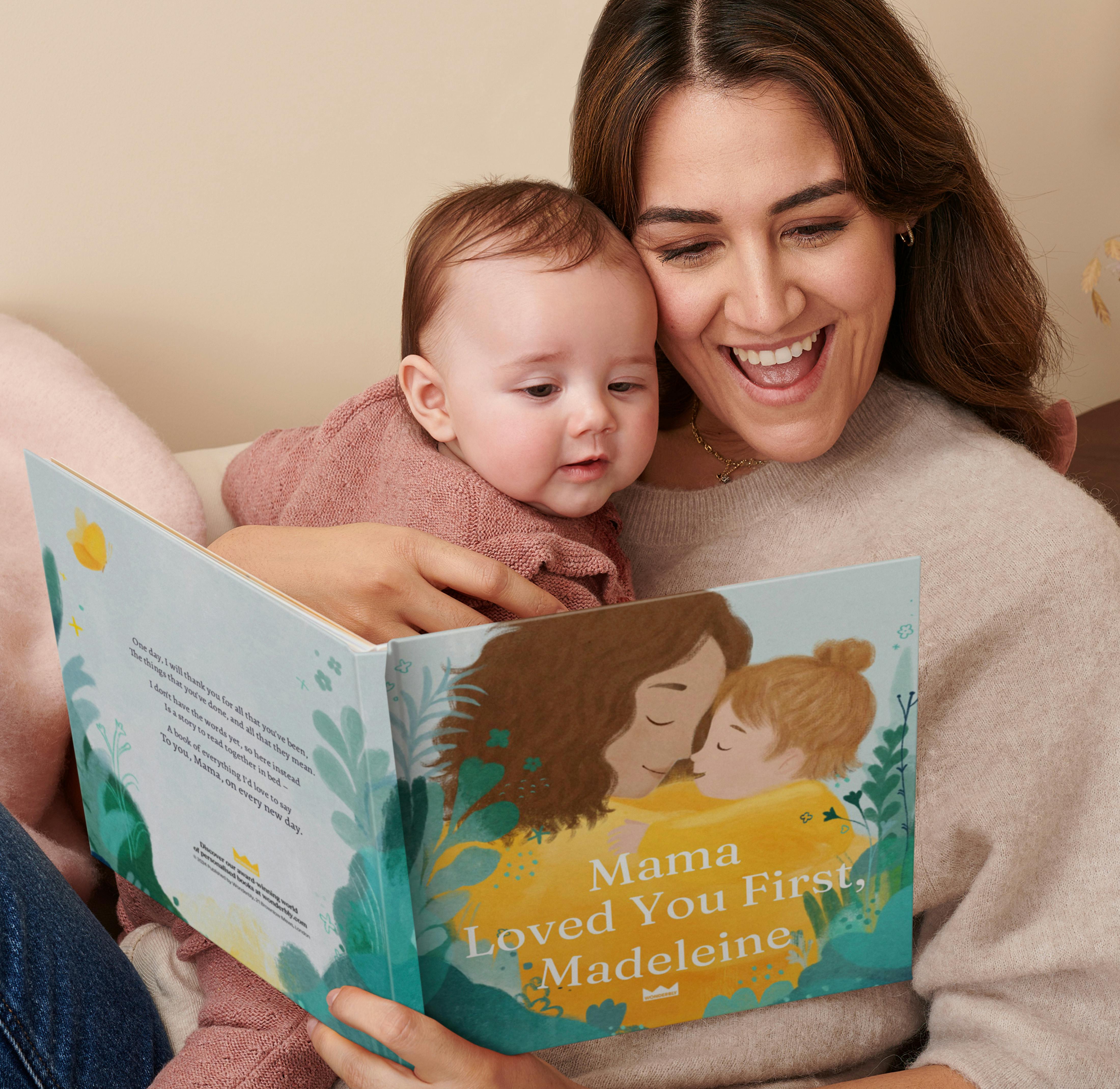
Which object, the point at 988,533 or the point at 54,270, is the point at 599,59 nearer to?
the point at 988,533

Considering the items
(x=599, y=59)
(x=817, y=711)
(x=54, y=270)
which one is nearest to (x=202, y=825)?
(x=817, y=711)

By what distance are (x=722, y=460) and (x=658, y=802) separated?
65 cm

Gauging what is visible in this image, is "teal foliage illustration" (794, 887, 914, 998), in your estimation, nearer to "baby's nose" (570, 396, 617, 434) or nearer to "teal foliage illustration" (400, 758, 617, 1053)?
"teal foliage illustration" (400, 758, 617, 1053)

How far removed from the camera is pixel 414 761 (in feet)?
2.16

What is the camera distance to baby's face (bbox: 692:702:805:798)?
0.69 meters

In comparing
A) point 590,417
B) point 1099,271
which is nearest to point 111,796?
point 590,417

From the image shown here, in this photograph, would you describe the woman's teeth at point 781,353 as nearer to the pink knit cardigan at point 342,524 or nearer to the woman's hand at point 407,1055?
the pink knit cardigan at point 342,524

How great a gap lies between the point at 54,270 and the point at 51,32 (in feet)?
1.01

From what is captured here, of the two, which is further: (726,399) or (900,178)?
(726,399)

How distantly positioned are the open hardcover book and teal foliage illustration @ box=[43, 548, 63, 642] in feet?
Answer: 0.07

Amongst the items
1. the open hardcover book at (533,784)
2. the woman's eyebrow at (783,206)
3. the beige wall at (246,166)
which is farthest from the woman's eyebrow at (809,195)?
the beige wall at (246,166)

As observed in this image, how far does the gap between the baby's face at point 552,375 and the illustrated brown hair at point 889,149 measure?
152 mm

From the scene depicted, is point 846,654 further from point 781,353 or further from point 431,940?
point 781,353

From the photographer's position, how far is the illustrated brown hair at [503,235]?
3.30 ft
